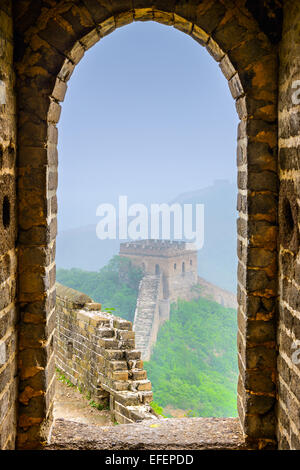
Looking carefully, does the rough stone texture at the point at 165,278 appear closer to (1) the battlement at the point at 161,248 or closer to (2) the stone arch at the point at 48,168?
(1) the battlement at the point at 161,248

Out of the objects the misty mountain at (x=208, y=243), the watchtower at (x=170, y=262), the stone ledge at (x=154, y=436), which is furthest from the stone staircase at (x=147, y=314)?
the stone ledge at (x=154, y=436)

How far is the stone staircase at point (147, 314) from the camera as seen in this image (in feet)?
114

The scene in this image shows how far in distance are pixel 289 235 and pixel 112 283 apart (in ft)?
142

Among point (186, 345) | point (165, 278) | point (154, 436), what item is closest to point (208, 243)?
point (165, 278)

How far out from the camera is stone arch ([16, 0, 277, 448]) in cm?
247

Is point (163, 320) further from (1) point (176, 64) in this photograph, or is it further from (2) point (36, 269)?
(1) point (176, 64)

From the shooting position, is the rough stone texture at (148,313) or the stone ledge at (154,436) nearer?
the stone ledge at (154,436)

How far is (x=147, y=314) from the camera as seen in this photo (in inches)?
1487

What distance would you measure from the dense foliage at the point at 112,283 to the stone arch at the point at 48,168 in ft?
128

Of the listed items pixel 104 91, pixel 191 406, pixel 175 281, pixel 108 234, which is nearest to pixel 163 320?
pixel 175 281

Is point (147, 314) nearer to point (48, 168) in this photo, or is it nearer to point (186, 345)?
point (186, 345)

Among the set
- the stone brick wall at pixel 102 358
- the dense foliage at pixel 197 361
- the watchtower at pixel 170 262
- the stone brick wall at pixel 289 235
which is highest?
the stone brick wall at pixel 289 235
